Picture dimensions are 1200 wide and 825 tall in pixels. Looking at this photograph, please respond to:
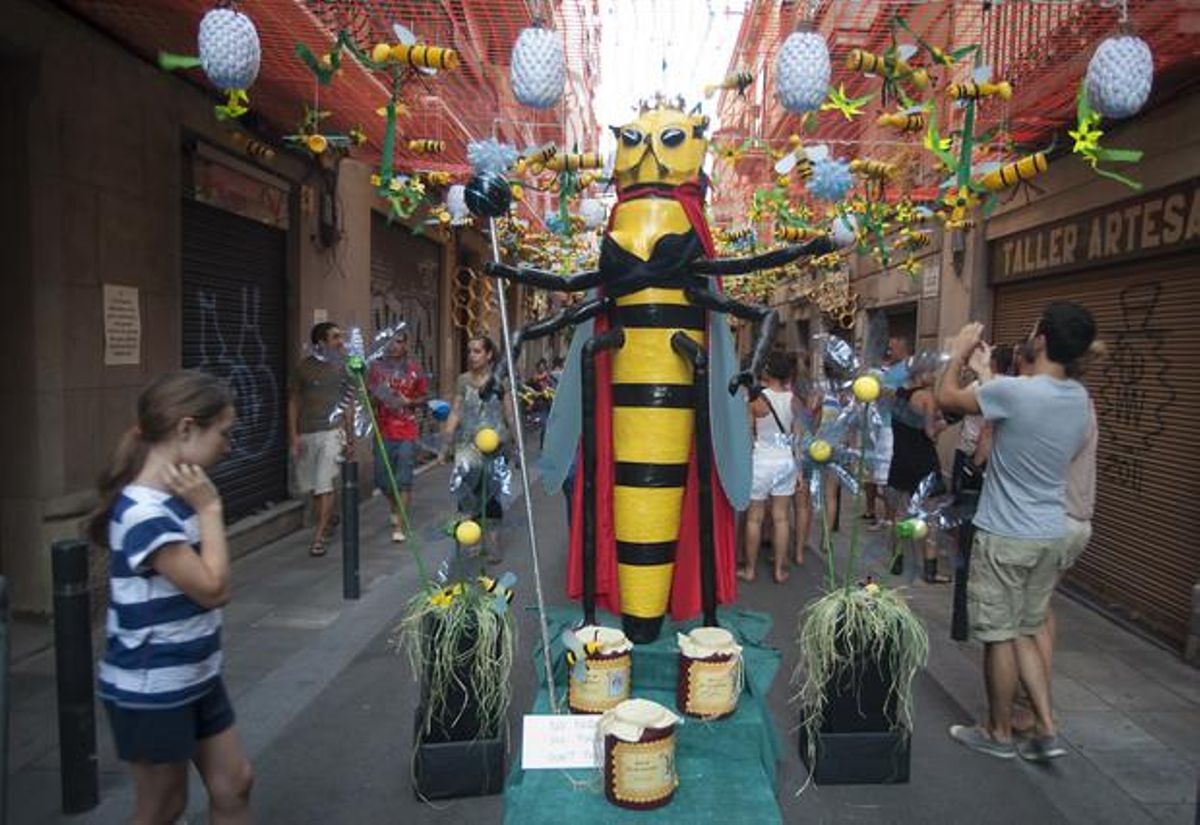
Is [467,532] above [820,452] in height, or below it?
below

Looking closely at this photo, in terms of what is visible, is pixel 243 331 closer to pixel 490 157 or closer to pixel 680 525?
pixel 490 157

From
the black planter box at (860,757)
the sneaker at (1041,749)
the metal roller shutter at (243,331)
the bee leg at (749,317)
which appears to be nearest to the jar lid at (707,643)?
the black planter box at (860,757)

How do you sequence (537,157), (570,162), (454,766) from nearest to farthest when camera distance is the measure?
(454,766) < (537,157) < (570,162)

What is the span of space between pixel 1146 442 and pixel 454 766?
5.08 m

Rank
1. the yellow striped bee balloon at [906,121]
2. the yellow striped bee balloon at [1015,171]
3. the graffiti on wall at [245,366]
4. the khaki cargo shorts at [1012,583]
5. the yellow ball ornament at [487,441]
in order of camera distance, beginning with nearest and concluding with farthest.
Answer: the yellow ball ornament at [487,441], the khaki cargo shorts at [1012,583], the yellow striped bee balloon at [1015,171], the yellow striped bee balloon at [906,121], the graffiti on wall at [245,366]

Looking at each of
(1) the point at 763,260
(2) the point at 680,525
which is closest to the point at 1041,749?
(2) the point at 680,525

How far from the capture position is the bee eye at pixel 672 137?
3389 millimetres

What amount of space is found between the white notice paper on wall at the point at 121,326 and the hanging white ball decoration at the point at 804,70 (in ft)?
13.8

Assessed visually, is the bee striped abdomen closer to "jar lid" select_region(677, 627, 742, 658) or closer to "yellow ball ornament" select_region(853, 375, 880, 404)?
"jar lid" select_region(677, 627, 742, 658)

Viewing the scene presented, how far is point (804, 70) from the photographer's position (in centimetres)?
339

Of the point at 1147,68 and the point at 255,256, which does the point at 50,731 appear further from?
the point at 1147,68

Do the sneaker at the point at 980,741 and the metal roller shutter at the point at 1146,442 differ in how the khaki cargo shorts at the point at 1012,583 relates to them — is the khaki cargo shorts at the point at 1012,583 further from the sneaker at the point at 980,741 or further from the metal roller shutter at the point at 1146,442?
the metal roller shutter at the point at 1146,442

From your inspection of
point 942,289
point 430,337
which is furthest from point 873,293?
point 430,337

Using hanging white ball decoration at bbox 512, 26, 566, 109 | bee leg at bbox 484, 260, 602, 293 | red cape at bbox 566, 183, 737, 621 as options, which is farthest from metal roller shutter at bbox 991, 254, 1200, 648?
hanging white ball decoration at bbox 512, 26, 566, 109
